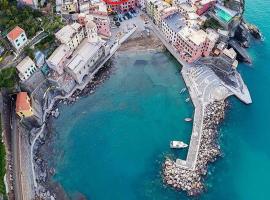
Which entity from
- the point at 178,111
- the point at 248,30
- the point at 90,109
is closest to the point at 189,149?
the point at 178,111

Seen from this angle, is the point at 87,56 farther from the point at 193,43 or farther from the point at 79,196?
the point at 79,196

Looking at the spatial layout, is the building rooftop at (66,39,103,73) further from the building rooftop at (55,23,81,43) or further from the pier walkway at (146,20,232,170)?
the pier walkway at (146,20,232,170)

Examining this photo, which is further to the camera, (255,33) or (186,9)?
(255,33)

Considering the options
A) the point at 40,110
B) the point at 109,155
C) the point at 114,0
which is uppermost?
the point at 114,0

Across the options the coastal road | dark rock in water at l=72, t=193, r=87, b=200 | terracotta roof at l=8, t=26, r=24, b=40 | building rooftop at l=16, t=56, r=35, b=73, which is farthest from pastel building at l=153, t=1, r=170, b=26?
dark rock in water at l=72, t=193, r=87, b=200

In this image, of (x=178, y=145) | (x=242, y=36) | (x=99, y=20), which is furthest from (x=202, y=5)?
(x=178, y=145)

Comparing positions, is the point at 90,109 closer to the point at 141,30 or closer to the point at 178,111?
the point at 178,111
